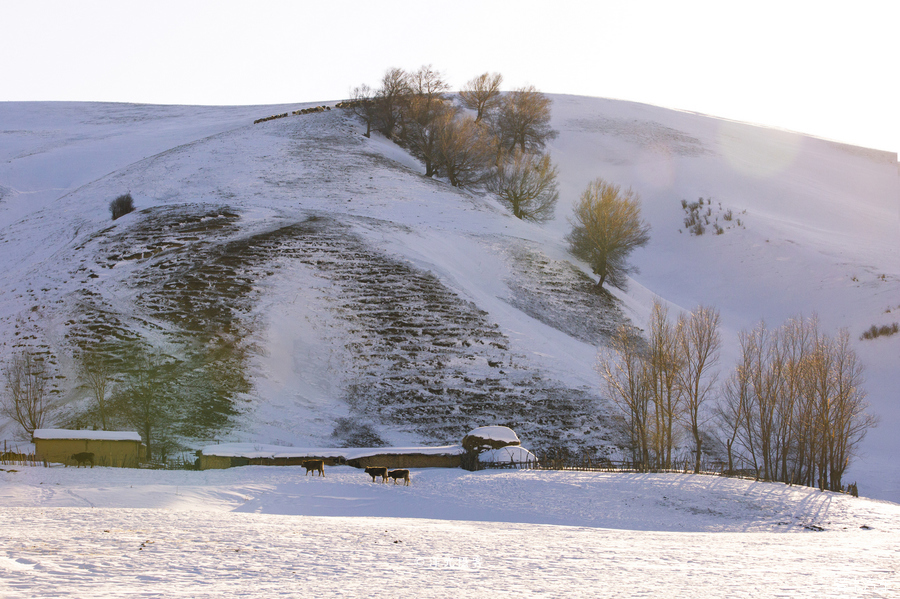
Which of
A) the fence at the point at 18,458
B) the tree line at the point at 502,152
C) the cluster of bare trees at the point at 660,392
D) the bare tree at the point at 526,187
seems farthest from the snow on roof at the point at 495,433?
the bare tree at the point at 526,187

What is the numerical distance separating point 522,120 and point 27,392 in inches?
2663

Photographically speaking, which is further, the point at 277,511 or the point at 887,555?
the point at 277,511

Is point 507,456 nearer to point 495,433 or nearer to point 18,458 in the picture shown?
point 495,433

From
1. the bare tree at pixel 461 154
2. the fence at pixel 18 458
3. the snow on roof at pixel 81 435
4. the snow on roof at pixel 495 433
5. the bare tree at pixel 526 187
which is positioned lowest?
the fence at pixel 18 458

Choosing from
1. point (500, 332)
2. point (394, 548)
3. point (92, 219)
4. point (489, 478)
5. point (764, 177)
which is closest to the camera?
point (394, 548)

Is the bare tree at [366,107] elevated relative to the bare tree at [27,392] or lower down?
elevated

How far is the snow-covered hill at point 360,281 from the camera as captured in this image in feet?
105

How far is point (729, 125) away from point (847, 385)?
104 meters

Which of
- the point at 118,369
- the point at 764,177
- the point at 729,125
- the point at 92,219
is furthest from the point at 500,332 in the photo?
the point at 729,125

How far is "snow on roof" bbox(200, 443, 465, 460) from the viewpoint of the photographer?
24.2 metres

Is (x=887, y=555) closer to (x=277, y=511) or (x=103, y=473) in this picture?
(x=277, y=511)

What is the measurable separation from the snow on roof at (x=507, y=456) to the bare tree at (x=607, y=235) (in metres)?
26.5

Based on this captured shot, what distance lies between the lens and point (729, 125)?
4766 inches

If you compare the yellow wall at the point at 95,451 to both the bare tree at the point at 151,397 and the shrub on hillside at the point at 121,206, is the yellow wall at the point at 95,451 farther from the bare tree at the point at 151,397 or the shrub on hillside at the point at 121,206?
the shrub on hillside at the point at 121,206
